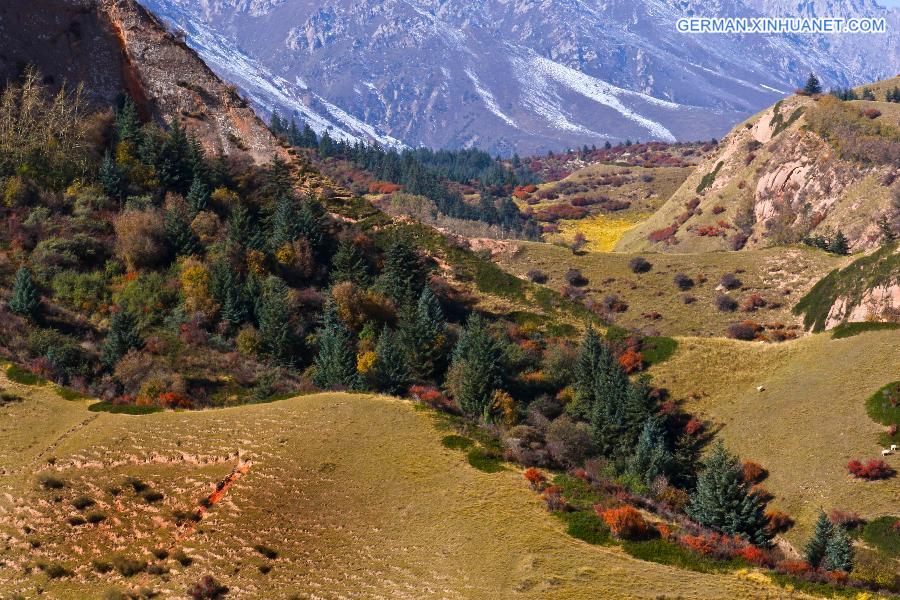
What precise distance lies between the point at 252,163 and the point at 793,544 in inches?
2468

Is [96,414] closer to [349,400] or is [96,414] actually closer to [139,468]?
[139,468]

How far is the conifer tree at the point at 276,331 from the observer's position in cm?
5828

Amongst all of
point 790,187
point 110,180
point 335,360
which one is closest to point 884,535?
point 335,360

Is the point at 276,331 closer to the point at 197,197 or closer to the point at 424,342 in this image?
the point at 424,342

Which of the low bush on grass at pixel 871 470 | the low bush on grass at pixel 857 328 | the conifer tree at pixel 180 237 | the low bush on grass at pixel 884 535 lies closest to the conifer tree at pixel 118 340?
the conifer tree at pixel 180 237

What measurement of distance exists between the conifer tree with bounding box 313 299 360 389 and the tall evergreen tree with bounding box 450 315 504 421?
7.88 meters

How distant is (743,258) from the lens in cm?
11312

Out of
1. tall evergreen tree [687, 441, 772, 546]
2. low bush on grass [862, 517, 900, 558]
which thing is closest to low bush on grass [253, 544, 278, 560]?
tall evergreen tree [687, 441, 772, 546]

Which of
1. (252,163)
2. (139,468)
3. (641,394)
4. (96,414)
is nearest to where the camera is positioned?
(139,468)

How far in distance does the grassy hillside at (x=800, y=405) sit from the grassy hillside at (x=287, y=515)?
23093mm

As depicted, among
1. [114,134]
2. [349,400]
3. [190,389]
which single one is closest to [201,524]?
[349,400]

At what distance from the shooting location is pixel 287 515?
96.6ft

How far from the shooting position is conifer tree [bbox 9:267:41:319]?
52562mm

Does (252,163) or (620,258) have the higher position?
(620,258)
